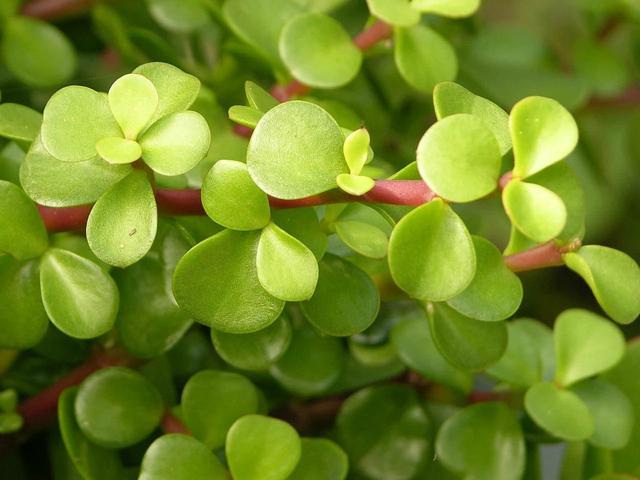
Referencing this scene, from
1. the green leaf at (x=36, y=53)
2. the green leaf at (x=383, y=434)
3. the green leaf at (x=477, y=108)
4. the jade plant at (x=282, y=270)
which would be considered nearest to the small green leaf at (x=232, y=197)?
the jade plant at (x=282, y=270)

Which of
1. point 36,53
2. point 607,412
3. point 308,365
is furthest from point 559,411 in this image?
point 36,53

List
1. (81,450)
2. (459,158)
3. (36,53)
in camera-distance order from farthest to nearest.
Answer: (36,53) < (81,450) < (459,158)

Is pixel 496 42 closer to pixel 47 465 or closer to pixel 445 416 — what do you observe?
pixel 445 416

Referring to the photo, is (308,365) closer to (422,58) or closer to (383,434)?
(383,434)

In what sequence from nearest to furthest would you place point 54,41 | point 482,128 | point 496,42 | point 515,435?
point 482,128
point 515,435
point 54,41
point 496,42

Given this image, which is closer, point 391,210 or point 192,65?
point 391,210

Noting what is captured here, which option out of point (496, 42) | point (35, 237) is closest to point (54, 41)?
point (35, 237)

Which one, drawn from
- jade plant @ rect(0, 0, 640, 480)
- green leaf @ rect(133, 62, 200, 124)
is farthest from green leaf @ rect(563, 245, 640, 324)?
green leaf @ rect(133, 62, 200, 124)
